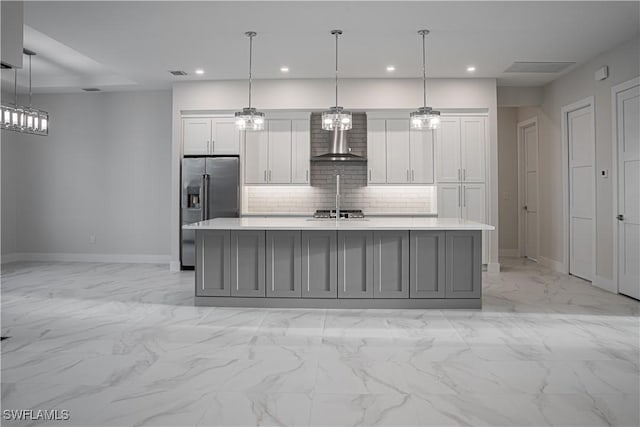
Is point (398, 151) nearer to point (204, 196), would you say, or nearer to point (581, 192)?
point (581, 192)

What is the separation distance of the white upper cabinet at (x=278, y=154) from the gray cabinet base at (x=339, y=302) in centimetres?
272

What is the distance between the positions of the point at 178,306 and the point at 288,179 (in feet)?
9.65

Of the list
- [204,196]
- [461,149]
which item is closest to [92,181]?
[204,196]

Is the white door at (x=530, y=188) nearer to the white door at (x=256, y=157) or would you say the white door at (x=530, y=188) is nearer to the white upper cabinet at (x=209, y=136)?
the white door at (x=256, y=157)

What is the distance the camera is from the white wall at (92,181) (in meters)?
7.80

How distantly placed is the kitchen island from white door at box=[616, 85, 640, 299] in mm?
1983

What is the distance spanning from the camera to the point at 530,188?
8266 millimetres

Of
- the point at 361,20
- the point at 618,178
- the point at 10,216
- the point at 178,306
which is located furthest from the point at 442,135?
the point at 10,216

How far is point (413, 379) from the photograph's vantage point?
2.84m

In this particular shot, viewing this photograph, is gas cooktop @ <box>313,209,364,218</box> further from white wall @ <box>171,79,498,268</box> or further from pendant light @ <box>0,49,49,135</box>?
pendant light @ <box>0,49,49,135</box>

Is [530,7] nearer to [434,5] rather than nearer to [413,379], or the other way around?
[434,5]

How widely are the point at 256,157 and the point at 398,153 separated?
222 centimetres

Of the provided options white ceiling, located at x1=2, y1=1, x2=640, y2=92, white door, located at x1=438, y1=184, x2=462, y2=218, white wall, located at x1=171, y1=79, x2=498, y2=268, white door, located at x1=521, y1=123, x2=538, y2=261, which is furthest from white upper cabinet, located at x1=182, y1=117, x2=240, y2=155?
white door, located at x1=521, y1=123, x2=538, y2=261

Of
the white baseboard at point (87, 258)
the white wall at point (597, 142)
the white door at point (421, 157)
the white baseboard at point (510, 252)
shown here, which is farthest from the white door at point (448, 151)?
the white baseboard at point (87, 258)
